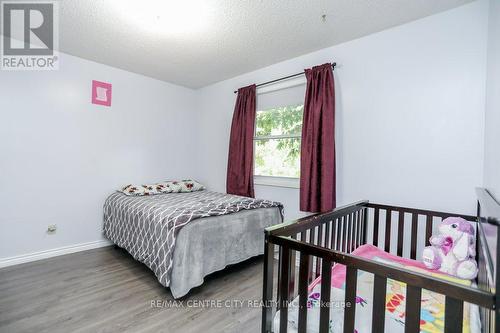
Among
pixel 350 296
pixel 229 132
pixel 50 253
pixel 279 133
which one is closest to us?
pixel 350 296

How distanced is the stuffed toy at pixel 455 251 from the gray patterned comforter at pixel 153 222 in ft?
4.95

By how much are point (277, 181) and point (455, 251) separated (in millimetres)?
1897

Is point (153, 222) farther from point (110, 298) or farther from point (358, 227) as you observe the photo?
point (358, 227)

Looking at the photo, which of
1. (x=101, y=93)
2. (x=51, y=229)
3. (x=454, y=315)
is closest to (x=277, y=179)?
(x=454, y=315)

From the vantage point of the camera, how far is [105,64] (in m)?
3.00

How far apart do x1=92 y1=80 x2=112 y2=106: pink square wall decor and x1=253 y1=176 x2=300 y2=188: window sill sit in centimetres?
218

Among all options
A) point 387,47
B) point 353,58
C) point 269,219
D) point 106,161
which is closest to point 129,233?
point 106,161

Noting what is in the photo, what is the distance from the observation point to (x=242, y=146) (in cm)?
313

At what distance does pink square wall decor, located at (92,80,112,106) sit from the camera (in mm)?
2939

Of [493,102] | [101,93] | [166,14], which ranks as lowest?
[493,102]

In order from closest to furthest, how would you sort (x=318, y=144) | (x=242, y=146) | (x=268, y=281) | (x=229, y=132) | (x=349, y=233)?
(x=268, y=281)
(x=349, y=233)
(x=318, y=144)
(x=242, y=146)
(x=229, y=132)

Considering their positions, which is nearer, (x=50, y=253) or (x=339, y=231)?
(x=339, y=231)

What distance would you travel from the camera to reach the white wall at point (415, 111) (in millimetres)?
1706

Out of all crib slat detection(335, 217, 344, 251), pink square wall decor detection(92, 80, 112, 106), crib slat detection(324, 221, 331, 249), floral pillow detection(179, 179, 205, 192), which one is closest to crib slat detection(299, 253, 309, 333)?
crib slat detection(324, 221, 331, 249)
